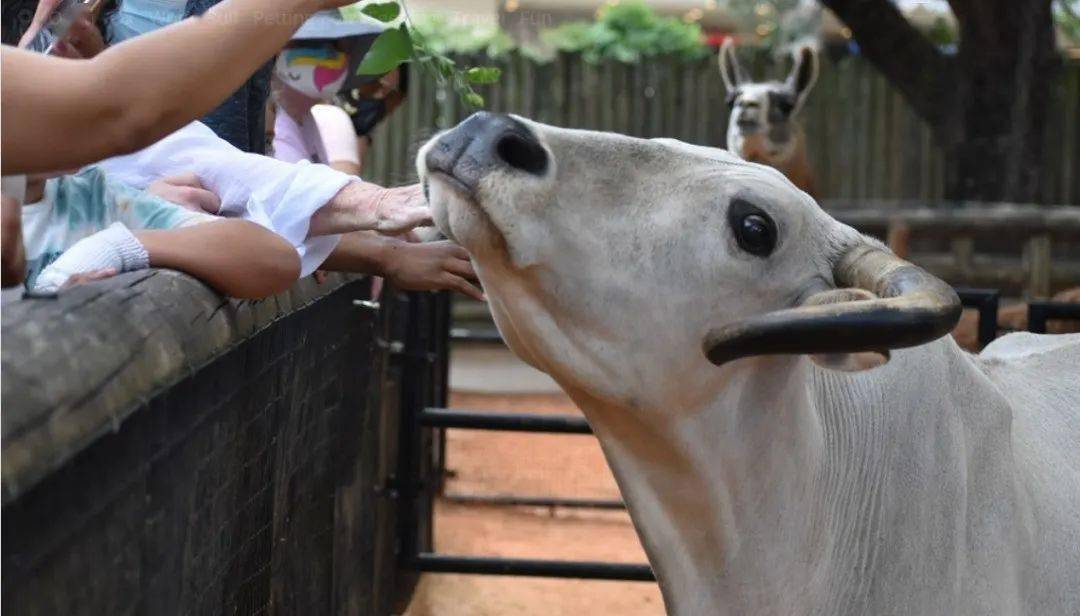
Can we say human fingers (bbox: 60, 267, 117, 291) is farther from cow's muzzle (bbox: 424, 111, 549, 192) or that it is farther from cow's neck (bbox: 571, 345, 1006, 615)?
cow's neck (bbox: 571, 345, 1006, 615)

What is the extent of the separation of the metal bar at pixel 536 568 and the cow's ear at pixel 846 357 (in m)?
2.65

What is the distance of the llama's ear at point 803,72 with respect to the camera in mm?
9953

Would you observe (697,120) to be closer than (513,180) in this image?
No

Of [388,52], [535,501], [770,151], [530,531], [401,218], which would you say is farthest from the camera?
[770,151]

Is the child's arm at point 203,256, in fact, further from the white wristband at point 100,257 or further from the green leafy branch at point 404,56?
the green leafy branch at point 404,56

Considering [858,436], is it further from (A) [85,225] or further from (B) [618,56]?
(B) [618,56]

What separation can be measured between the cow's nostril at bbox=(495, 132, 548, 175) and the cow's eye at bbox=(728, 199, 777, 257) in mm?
315

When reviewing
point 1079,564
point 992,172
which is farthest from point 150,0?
point 992,172

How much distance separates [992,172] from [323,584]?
9749mm

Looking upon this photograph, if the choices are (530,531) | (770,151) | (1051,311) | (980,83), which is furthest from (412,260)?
(980,83)

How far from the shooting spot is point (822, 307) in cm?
219

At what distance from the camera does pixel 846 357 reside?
2.33 meters

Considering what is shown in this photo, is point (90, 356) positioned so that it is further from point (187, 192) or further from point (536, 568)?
point (536, 568)

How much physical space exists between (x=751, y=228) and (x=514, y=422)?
8.89 ft
